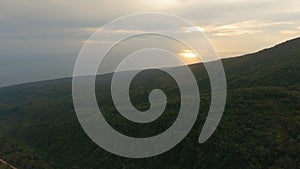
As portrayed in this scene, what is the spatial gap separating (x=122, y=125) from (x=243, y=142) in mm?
25589

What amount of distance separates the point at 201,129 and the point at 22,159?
3338cm

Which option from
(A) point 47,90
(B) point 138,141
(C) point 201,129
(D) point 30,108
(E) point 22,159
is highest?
(C) point 201,129

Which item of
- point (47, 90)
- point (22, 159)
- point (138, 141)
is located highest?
point (138, 141)

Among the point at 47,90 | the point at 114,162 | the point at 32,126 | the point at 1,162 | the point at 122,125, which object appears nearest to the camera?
the point at 114,162

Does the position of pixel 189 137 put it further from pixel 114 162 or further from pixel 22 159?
pixel 22 159

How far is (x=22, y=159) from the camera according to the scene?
200ft

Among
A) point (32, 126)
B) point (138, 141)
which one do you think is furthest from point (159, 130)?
point (32, 126)

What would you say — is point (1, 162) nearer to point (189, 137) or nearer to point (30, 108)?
point (189, 137)

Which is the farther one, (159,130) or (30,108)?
(30,108)

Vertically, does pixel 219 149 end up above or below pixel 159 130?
above

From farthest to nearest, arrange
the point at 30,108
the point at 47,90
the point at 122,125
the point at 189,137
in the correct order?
1. the point at 47,90
2. the point at 30,108
3. the point at 122,125
4. the point at 189,137

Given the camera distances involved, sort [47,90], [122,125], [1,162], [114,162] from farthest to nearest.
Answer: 1. [47,90]
2. [122,125]
3. [1,162]
4. [114,162]

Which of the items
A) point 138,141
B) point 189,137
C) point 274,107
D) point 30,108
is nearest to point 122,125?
point 138,141

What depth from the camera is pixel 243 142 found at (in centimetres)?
4847
